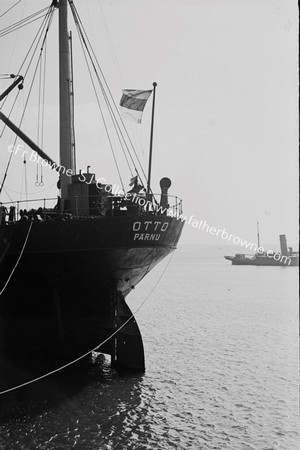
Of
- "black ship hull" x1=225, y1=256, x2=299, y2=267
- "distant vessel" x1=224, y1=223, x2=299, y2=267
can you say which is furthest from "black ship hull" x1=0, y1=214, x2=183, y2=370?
"black ship hull" x1=225, y1=256, x2=299, y2=267

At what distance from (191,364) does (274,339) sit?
8.15 meters

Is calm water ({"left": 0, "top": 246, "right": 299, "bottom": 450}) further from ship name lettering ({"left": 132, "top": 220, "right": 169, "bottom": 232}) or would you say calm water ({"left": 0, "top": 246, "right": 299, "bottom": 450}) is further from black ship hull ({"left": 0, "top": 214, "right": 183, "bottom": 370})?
ship name lettering ({"left": 132, "top": 220, "right": 169, "bottom": 232})

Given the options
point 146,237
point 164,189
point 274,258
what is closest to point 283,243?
point 274,258

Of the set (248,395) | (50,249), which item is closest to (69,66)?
(50,249)

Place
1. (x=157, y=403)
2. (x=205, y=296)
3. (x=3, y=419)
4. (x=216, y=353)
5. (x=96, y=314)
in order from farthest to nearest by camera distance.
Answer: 1. (x=205, y=296)
2. (x=216, y=353)
3. (x=96, y=314)
4. (x=157, y=403)
5. (x=3, y=419)

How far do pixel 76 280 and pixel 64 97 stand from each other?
708cm

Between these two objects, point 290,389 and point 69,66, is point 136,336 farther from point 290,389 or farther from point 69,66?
point 69,66

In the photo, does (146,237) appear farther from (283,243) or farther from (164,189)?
(283,243)

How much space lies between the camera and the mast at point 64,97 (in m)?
16.9

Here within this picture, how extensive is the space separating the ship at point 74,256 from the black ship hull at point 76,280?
0.03 metres

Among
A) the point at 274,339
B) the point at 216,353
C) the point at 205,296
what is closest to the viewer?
the point at 216,353

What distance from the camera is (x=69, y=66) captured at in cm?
1709

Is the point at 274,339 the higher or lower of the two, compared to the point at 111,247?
lower

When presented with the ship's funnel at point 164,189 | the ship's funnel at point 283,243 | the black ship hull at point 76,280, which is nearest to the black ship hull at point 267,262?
the ship's funnel at point 283,243
